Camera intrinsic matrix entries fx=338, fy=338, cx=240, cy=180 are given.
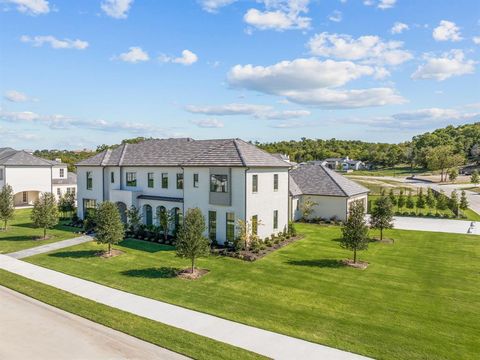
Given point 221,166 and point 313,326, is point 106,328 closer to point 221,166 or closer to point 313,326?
point 313,326

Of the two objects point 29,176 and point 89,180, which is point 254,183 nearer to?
point 89,180

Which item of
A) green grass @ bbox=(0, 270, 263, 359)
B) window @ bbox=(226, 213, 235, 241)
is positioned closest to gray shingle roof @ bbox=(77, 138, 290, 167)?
window @ bbox=(226, 213, 235, 241)

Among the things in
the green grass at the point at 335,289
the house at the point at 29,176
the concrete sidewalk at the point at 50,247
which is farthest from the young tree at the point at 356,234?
the house at the point at 29,176

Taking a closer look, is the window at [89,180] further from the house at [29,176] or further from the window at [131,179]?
the house at [29,176]

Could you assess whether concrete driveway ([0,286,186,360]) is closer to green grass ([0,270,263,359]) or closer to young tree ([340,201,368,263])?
green grass ([0,270,263,359])

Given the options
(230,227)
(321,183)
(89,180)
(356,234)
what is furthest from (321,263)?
(89,180)

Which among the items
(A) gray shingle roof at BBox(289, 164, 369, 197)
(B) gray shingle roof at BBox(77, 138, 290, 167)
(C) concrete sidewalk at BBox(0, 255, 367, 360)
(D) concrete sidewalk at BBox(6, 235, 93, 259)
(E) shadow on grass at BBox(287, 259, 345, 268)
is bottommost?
(C) concrete sidewalk at BBox(0, 255, 367, 360)
